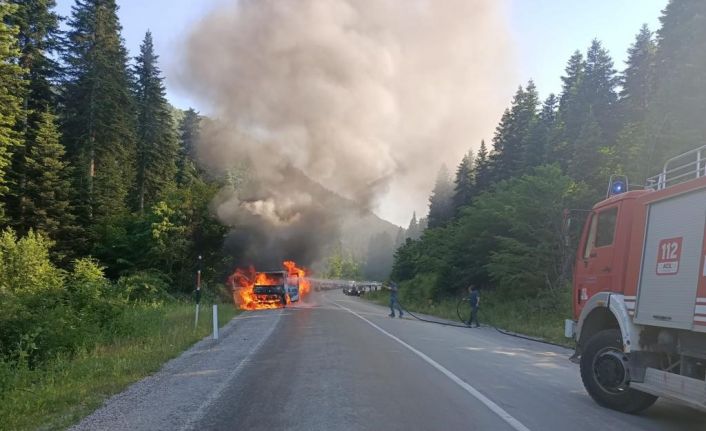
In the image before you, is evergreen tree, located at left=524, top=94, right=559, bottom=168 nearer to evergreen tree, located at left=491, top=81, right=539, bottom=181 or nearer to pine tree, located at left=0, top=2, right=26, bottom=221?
evergreen tree, located at left=491, top=81, right=539, bottom=181

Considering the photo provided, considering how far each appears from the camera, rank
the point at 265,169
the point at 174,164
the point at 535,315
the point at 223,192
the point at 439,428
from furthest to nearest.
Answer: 1. the point at 174,164
2. the point at 223,192
3. the point at 265,169
4. the point at 535,315
5. the point at 439,428

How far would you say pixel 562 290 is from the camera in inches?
797

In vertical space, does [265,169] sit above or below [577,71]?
below

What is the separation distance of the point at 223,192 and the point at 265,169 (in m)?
4.70

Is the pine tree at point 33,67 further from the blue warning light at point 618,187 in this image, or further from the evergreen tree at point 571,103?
the evergreen tree at point 571,103

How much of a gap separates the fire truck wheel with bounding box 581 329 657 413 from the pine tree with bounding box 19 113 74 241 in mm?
33517

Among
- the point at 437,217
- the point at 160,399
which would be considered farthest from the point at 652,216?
the point at 437,217

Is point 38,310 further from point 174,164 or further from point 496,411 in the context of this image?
point 174,164

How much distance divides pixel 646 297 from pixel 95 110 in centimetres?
4149

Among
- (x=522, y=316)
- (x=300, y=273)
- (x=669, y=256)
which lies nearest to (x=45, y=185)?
(x=300, y=273)

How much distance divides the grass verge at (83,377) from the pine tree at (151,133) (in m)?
35.4

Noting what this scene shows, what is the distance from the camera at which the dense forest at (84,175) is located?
27234 mm

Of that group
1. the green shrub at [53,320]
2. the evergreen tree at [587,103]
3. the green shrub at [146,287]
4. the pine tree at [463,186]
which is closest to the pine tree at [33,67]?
the green shrub at [146,287]

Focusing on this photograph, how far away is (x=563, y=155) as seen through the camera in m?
39.8
